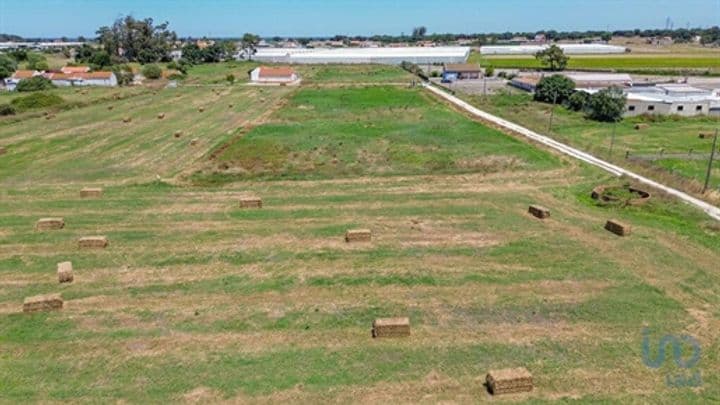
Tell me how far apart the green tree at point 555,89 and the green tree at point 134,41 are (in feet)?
371

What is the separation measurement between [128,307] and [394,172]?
65.9ft

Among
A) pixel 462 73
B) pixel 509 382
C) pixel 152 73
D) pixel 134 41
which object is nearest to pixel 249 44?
pixel 134 41

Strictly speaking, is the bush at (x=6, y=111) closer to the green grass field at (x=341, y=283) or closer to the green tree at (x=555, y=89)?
the green grass field at (x=341, y=283)

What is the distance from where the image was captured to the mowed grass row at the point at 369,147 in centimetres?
3400

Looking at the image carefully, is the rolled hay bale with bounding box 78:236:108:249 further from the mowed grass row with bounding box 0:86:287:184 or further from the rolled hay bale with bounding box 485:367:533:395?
the rolled hay bale with bounding box 485:367:533:395

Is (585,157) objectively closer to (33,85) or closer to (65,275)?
(65,275)

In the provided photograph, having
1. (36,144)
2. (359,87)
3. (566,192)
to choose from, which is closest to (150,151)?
(36,144)

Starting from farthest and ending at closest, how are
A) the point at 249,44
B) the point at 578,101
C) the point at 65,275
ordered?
the point at 249,44
the point at 578,101
the point at 65,275

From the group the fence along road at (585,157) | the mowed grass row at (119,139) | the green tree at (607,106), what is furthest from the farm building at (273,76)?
the green tree at (607,106)

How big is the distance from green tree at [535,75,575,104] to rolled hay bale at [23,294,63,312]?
206 ft

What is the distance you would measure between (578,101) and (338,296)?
54.9 meters

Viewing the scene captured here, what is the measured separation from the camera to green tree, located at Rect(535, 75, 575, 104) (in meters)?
67.2

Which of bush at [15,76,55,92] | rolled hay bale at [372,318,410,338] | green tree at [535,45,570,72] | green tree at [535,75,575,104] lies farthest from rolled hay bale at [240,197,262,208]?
Answer: green tree at [535,45,570,72]

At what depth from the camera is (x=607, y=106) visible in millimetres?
55906
